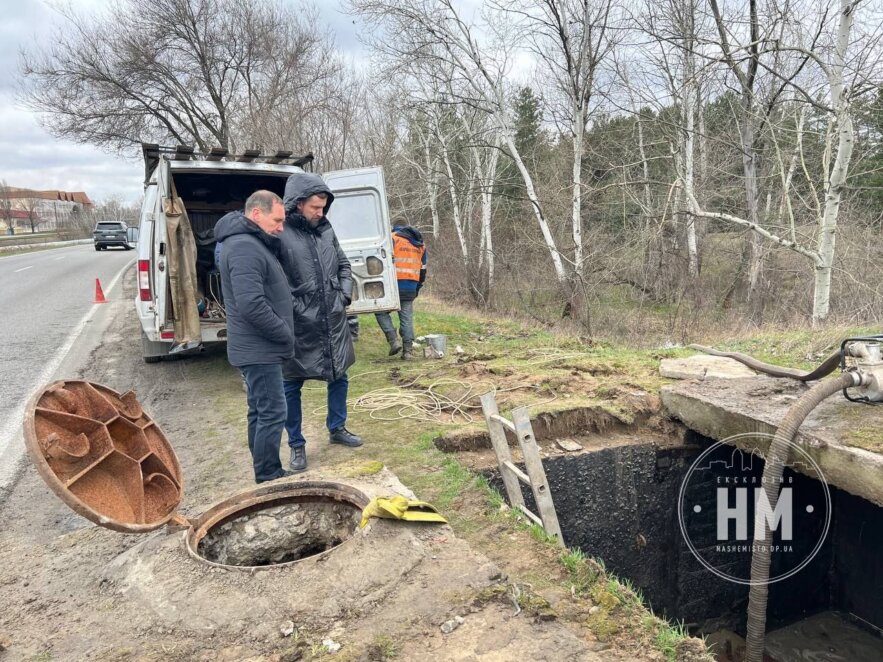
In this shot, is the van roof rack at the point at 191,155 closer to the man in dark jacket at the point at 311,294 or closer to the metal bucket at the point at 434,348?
the man in dark jacket at the point at 311,294

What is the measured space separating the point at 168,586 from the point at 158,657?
406mm

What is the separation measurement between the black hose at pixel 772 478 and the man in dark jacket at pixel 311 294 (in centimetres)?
300

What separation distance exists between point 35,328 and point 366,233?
21.3 ft

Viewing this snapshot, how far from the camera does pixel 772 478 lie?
356 cm

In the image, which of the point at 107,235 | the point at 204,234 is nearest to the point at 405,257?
the point at 204,234

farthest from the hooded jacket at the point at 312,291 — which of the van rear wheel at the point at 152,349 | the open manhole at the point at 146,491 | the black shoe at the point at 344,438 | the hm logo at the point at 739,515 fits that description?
the hm logo at the point at 739,515

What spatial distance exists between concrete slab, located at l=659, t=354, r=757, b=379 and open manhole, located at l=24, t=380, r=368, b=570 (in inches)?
169

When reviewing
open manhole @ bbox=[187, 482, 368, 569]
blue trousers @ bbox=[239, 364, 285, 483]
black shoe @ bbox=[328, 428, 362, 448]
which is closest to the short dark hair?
blue trousers @ bbox=[239, 364, 285, 483]

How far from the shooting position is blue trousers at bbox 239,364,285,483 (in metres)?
3.65

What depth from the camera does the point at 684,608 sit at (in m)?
5.66

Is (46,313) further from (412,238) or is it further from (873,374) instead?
(873,374)

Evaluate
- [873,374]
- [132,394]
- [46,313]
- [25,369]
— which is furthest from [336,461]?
[46,313]
